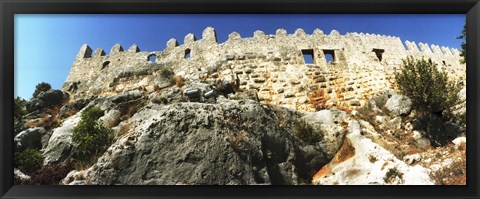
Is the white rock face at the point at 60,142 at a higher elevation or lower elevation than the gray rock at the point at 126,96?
lower

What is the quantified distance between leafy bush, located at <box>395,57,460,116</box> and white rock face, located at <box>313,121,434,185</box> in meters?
2.24

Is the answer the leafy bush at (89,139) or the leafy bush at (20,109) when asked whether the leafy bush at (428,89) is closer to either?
the leafy bush at (89,139)

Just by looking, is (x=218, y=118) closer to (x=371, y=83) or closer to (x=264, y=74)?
(x=264, y=74)

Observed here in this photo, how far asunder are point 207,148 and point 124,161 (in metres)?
2.00

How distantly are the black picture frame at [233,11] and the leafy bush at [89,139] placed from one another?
7.57ft

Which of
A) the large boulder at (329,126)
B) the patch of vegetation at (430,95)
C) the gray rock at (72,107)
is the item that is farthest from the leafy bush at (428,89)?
the gray rock at (72,107)

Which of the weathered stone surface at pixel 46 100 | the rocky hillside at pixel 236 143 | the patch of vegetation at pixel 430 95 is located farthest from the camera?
the weathered stone surface at pixel 46 100

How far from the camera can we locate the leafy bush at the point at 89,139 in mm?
10883

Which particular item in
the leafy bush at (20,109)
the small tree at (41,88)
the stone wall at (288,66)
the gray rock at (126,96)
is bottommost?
the leafy bush at (20,109)

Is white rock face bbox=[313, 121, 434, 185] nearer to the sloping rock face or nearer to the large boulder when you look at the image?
the large boulder

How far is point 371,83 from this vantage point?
13.9 meters

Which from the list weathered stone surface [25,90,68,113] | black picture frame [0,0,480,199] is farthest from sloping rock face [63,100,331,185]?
weathered stone surface [25,90,68,113]

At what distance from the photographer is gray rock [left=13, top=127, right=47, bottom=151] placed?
1041 cm

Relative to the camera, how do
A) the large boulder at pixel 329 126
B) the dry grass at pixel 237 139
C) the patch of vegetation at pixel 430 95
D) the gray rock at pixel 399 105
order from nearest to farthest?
1. the dry grass at pixel 237 139
2. the large boulder at pixel 329 126
3. the patch of vegetation at pixel 430 95
4. the gray rock at pixel 399 105
